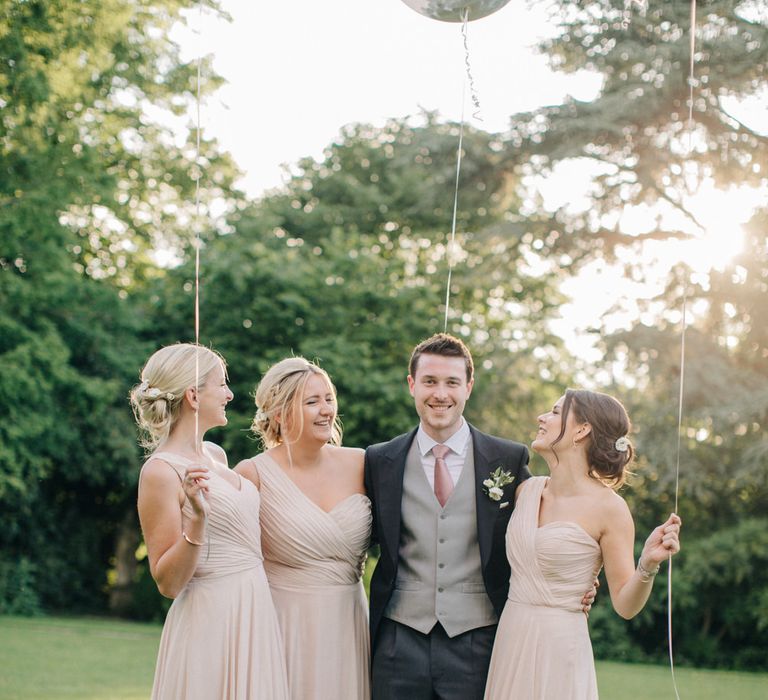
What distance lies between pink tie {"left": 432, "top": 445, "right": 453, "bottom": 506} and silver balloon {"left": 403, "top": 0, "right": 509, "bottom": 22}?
2247 mm

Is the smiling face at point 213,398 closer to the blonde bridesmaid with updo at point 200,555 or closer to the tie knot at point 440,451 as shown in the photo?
the blonde bridesmaid with updo at point 200,555

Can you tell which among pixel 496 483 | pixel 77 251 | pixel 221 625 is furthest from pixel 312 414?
pixel 77 251

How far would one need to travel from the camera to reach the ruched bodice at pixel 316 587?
4.58 metres

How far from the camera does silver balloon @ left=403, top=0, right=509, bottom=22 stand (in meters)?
5.44

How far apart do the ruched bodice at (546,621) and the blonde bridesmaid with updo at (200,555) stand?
921 millimetres

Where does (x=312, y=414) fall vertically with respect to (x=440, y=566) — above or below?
above

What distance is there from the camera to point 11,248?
1650cm

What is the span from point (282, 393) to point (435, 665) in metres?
1.31

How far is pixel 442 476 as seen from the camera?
4.65 meters

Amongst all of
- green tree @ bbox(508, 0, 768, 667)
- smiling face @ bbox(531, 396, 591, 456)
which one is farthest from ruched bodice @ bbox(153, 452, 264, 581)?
green tree @ bbox(508, 0, 768, 667)

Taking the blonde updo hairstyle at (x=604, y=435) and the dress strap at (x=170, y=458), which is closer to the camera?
the dress strap at (x=170, y=458)

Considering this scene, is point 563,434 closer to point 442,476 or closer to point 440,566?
point 442,476

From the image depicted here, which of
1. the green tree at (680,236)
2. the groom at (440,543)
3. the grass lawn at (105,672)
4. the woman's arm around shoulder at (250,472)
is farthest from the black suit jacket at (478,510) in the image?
the green tree at (680,236)

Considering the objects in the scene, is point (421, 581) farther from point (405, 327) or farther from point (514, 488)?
point (405, 327)
